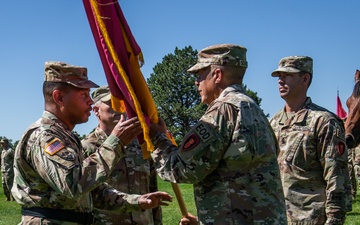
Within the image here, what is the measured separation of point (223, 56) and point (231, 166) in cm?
90

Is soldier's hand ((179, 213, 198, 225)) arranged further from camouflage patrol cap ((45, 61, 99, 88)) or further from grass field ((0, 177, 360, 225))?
grass field ((0, 177, 360, 225))

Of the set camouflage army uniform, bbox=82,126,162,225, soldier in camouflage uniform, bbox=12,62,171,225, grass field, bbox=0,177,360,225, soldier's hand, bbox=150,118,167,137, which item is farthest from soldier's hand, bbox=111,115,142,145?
grass field, bbox=0,177,360,225

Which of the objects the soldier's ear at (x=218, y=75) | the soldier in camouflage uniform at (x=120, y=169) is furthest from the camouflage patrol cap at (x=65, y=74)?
the soldier in camouflage uniform at (x=120, y=169)

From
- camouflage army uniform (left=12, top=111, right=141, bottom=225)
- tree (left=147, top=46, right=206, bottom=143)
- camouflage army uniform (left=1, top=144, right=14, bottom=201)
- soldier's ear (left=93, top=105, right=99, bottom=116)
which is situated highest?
tree (left=147, top=46, right=206, bottom=143)

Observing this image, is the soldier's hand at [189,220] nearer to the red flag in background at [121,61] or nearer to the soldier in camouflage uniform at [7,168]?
the red flag in background at [121,61]

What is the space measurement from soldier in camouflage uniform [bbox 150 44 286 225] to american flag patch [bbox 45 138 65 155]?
2.69 feet

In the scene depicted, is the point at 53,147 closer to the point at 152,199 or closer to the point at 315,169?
the point at 152,199

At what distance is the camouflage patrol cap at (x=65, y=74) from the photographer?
489 cm

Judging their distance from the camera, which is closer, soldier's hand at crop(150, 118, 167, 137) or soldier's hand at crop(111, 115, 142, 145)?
soldier's hand at crop(111, 115, 142, 145)

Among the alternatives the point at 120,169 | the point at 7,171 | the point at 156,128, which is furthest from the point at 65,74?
the point at 7,171

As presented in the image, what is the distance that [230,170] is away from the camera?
4.66m

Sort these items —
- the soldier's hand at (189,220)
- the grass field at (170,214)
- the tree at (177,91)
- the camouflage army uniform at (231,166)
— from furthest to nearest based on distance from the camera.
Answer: the tree at (177,91)
the grass field at (170,214)
the soldier's hand at (189,220)
the camouflage army uniform at (231,166)

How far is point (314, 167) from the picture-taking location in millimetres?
6754

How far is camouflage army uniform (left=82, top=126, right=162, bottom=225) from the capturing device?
20.4 feet
